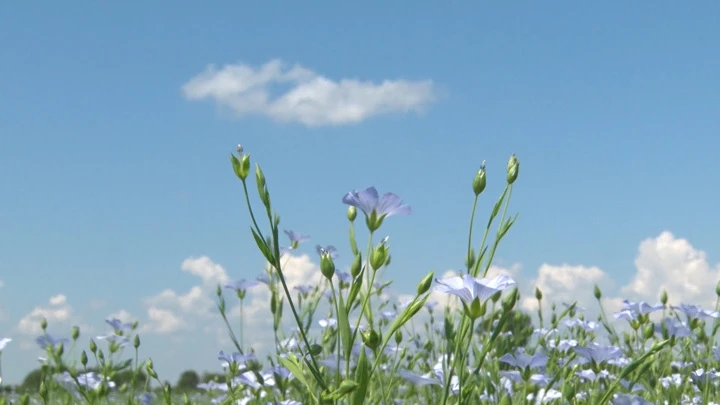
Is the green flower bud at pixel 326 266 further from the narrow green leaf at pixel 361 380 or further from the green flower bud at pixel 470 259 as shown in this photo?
the green flower bud at pixel 470 259

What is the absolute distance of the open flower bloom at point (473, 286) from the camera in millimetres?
1573

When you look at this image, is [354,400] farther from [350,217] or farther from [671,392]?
[671,392]

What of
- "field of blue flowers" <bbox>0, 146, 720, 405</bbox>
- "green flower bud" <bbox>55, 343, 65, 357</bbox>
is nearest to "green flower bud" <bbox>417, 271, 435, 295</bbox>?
"field of blue flowers" <bbox>0, 146, 720, 405</bbox>

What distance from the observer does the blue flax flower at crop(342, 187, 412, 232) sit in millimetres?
1851

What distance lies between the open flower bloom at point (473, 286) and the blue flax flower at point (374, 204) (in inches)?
13.0

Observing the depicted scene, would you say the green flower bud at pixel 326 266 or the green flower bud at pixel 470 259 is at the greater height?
the green flower bud at pixel 470 259

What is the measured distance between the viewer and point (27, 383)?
11.1 metres

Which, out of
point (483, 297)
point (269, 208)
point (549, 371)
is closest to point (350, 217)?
point (269, 208)

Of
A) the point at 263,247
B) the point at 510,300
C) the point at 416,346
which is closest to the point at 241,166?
the point at 263,247

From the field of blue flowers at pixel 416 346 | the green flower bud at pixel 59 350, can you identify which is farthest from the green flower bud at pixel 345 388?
the green flower bud at pixel 59 350

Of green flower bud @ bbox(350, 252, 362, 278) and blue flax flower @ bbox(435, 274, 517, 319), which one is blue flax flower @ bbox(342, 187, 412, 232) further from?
blue flax flower @ bbox(435, 274, 517, 319)

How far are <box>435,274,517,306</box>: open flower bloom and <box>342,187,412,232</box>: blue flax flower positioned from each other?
1.08 ft

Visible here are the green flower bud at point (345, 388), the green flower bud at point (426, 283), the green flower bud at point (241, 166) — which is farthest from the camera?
the green flower bud at point (241, 166)

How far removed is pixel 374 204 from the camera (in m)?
1.88
